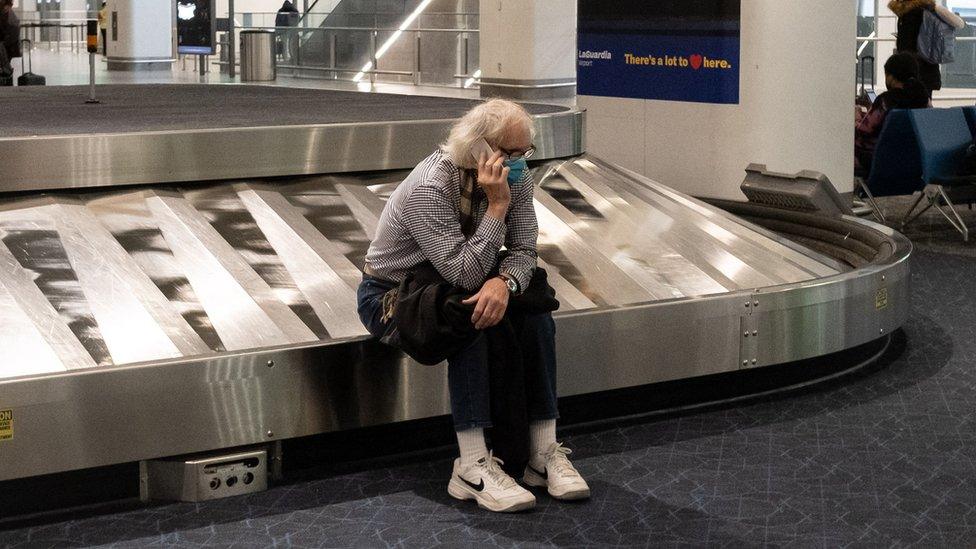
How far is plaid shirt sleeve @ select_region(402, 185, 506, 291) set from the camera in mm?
3541

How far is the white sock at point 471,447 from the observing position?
3617 millimetres

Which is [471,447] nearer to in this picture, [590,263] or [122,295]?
[122,295]

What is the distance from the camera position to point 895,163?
8.47 metres

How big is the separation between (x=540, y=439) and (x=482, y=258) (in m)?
0.59

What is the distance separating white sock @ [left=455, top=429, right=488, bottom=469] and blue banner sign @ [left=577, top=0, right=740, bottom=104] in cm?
500

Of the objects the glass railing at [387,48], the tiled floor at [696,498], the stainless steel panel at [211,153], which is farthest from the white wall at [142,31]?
the tiled floor at [696,498]

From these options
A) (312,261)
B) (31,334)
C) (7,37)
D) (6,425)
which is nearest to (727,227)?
(312,261)

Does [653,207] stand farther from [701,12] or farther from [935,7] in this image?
[935,7]

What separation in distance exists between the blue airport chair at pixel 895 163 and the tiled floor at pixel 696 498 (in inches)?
154

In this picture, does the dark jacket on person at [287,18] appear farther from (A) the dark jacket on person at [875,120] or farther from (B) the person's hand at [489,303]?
(B) the person's hand at [489,303]

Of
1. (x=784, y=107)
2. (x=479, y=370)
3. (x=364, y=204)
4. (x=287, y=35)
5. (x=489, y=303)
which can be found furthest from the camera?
(x=287, y=35)

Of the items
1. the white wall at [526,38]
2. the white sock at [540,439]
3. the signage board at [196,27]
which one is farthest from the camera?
the signage board at [196,27]

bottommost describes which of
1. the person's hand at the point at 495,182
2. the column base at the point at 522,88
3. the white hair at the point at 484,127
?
the person's hand at the point at 495,182

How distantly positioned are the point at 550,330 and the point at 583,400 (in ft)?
2.65
